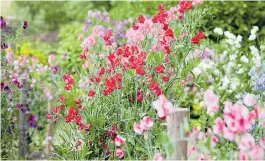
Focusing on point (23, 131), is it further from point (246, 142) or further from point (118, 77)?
point (246, 142)

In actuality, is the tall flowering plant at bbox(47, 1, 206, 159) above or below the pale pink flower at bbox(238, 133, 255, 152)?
above

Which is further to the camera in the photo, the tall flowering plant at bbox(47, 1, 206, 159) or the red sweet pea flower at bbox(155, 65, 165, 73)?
the tall flowering plant at bbox(47, 1, 206, 159)

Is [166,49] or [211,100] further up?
[166,49]

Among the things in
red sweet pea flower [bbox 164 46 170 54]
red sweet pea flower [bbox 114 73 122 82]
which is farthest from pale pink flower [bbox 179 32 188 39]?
red sweet pea flower [bbox 114 73 122 82]

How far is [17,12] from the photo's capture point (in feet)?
44.7

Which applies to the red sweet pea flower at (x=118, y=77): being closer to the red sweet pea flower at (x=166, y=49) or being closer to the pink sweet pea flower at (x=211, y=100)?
the red sweet pea flower at (x=166, y=49)

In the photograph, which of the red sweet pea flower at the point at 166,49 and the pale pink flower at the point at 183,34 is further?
the pale pink flower at the point at 183,34

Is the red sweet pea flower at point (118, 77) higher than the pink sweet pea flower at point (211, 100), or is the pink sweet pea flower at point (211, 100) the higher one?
the red sweet pea flower at point (118, 77)

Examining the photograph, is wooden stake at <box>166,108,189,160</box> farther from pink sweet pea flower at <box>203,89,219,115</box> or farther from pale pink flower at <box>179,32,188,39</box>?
pale pink flower at <box>179,32,188,39</box>

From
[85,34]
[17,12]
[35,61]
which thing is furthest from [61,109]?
[17,12]

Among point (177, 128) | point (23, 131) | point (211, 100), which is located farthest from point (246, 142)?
point (23, 131)

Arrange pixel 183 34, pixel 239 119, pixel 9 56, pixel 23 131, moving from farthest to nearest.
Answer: pixel 23 131 < pixel 9 56 < pixel 183 34 < pixel 239 119

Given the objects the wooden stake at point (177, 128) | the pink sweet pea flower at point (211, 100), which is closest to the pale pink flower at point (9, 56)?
the wooden stake at point (177, 128)

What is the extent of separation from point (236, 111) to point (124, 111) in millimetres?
1572
